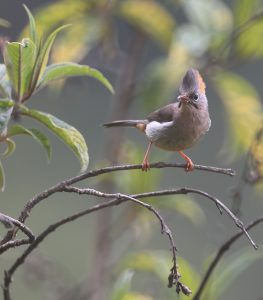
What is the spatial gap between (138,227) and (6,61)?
4.64 ft

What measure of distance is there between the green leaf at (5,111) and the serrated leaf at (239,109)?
5.47 ft

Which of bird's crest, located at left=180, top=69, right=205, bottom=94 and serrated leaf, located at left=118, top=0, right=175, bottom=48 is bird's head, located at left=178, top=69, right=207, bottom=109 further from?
serrated leaf, located at left=118, top=0, right=175, bottom=48

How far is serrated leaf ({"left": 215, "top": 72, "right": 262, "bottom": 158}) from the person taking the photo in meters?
3.00

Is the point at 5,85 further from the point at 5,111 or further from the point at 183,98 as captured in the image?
the point at 183,98

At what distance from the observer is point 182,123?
2170 mm

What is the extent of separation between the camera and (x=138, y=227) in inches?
110

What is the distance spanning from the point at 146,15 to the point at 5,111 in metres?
1.66

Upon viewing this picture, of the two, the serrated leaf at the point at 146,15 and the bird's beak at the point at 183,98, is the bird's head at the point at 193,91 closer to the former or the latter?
the bird's beak at the point at 183,98

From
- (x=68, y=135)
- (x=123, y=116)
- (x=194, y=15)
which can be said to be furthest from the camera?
(x=194, y=15)

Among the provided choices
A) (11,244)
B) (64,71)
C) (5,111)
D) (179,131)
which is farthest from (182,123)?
(11,244)

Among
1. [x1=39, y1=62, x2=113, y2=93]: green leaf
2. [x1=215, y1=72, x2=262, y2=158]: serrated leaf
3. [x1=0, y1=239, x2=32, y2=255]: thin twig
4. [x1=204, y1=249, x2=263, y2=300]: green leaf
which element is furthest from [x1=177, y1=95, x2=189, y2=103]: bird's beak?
[x1=0, y1=239, x2=32, y2=255]: thin twig

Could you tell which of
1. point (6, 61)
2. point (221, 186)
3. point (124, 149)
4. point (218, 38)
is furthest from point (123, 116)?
point (221, 186)

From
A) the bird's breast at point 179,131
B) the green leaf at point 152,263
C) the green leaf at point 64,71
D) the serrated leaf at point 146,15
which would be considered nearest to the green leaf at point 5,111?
the green leaf at point 64,71

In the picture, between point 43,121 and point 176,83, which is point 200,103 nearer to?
point 176,83
